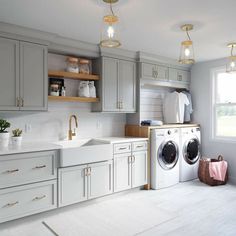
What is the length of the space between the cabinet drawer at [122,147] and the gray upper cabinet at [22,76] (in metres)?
1.18

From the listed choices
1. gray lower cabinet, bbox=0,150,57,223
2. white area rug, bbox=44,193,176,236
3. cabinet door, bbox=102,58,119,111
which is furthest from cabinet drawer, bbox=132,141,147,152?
gray lower cabinet, bbox=0,150,57,223

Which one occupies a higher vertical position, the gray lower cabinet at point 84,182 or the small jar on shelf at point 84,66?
the small jar on shelf at point 84,66

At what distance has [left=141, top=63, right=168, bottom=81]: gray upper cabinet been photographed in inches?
165

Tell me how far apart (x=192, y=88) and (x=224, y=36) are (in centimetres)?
188

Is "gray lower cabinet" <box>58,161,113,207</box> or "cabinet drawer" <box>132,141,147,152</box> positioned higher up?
"cabinet drawer" <box>132,141,147,152</box>

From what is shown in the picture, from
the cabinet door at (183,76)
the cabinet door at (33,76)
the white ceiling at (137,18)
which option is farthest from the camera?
the cabinet door at (183,76)

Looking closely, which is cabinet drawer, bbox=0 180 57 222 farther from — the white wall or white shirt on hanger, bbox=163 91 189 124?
the white wall

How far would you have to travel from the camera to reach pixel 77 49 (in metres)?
3.49

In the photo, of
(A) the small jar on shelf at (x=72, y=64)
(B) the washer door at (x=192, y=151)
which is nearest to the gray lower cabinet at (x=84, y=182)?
(A) the small jar on shelf at (x=72, y=64)

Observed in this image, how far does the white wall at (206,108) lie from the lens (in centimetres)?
449

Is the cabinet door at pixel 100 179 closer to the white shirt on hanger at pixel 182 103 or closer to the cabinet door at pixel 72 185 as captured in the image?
the cabinet door at pixel 72 185

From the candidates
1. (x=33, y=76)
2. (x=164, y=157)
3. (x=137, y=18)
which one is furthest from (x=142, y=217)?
(x=137, y=18)

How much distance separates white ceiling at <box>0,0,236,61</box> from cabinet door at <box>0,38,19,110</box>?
29 centimetres

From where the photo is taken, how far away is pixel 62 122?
12.0ft
